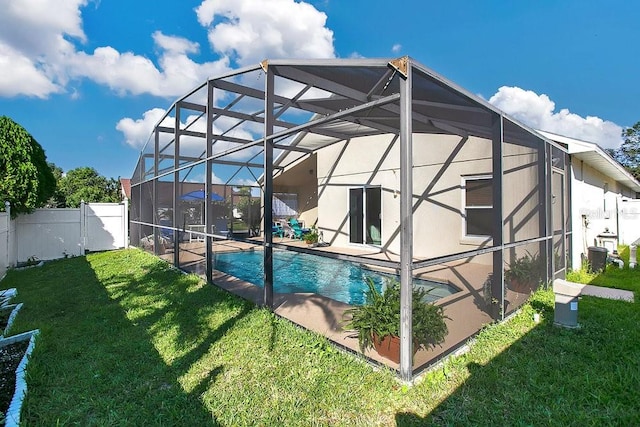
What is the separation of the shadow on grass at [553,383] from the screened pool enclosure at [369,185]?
0.44 meters

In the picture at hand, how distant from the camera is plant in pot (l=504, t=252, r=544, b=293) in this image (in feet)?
14.3

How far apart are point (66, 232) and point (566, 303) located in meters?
13.7

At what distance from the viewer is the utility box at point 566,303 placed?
12.2 ft

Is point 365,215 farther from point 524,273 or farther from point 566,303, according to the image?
point 566,303

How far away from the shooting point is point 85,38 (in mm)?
10492

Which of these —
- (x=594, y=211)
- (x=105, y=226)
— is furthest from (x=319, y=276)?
(x=105, y=226)

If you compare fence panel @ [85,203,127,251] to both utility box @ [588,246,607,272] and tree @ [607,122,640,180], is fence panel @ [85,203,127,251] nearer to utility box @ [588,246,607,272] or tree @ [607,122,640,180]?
utility box @ [588,246,607,272]

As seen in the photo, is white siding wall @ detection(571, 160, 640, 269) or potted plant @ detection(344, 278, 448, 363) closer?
potted plant @ detection(344, 278, 448, 363)

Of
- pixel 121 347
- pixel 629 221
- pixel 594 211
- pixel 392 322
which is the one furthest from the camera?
pixel 629 221

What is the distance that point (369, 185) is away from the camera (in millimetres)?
10008

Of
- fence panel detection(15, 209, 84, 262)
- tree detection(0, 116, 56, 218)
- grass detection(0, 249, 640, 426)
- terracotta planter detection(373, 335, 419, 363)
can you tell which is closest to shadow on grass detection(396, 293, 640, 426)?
grass detection(0, 249, 640, 426)

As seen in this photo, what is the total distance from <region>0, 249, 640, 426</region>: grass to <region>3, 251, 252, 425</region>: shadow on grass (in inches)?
0.6

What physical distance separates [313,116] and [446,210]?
411 cm


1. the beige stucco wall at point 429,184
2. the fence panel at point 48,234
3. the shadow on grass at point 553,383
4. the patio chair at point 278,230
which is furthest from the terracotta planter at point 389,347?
the fence panel at point 48,234
